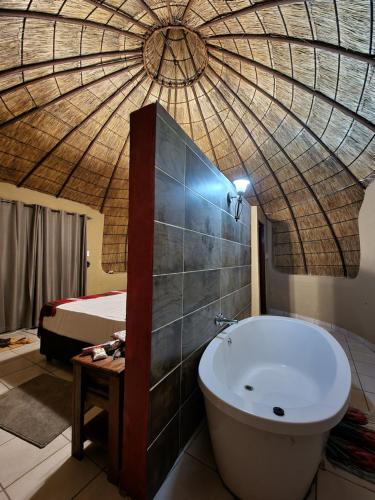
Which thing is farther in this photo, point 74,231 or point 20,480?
point 74,231

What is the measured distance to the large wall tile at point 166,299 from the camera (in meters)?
1.08

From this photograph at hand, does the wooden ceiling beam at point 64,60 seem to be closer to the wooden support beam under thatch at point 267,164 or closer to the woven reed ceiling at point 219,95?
the woven reed ceiling at point 219,95

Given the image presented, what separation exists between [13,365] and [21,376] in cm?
31

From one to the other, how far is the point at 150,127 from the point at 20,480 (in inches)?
80.6

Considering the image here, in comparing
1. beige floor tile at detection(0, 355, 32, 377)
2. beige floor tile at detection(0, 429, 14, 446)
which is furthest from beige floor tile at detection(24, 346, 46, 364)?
beige floor tile at detection(0, 429, 14, 446)

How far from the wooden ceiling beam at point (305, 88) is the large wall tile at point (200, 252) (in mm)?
1999

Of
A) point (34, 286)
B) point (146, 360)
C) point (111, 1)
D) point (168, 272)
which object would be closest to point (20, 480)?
point (146, 360)

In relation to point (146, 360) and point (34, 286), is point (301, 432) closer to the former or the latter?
point (146, 360)

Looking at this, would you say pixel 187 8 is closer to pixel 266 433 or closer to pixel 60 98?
pixel 60 98

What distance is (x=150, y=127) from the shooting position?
111cm

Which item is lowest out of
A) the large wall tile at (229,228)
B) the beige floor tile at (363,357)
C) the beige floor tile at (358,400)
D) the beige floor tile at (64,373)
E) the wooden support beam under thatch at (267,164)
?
the beige floor tile at (358,400)

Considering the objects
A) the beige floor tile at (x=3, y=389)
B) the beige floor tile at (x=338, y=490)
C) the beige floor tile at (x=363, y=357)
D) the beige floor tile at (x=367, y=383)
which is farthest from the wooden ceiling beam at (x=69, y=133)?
the beige floor tile at (x=363, y=357)

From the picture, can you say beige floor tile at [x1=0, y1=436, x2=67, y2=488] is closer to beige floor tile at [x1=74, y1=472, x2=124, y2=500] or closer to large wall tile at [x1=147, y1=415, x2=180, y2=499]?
beige floor tile at [x1=74, y1=472, x2=124, y2=500]

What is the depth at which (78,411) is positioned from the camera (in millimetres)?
1274
